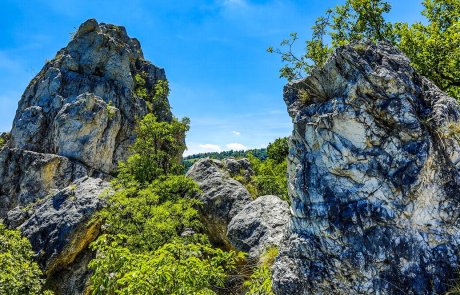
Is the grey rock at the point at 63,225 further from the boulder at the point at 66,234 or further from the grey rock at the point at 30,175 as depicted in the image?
the grey rock at the point at 30,175

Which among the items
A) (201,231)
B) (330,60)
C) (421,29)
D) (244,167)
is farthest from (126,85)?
(330,60)

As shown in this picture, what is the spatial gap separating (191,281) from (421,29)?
16.8 m

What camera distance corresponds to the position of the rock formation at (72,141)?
20516 millimetres

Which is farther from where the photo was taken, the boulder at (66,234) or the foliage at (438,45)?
the boulder at (66,234)

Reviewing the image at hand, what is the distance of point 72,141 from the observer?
45469 millimetres

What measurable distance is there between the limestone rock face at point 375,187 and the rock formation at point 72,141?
16767mm

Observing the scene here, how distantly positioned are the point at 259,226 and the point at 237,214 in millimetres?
3075

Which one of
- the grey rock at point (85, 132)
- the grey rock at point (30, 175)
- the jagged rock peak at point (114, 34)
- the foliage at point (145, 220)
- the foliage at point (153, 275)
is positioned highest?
the jagged rock peak at point (114, 34)

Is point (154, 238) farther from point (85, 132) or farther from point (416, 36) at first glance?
point (85, 132)

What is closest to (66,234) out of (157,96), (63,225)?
(63,225)

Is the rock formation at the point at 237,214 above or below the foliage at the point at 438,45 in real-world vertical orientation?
below

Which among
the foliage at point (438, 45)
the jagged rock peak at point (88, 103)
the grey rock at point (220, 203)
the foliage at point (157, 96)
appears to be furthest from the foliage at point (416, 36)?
the foliage at point (157, 96)

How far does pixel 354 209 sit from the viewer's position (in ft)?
25.6

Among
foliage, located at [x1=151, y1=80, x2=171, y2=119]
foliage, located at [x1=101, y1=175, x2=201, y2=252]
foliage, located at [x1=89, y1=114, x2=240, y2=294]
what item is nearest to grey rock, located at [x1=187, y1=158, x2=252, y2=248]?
foliage, located at [x1=89, y1=114, x2=240, y2=294]
